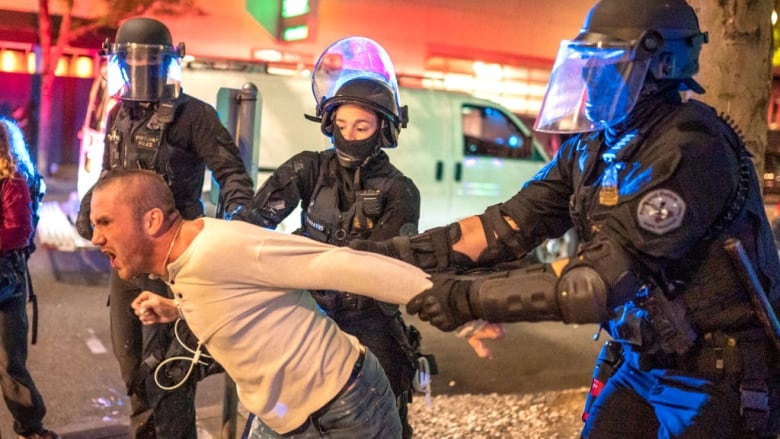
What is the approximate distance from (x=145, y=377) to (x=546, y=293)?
7.18 ft

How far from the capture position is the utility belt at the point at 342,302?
3.34 m

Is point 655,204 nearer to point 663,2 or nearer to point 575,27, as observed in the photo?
point 663,2

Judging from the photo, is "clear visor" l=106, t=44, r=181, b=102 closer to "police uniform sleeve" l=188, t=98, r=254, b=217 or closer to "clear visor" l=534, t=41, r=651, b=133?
"police uniform sleeve" l=188, t=98, r=254, b=217

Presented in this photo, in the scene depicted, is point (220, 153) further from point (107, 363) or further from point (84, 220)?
point (107, 363)

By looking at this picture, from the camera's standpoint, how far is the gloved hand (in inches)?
85.1

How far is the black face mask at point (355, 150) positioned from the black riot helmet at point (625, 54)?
3.91 ft

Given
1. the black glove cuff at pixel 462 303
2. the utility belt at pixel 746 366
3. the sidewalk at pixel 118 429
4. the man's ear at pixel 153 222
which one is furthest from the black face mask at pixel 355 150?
the sidewalk at pixel 118 429

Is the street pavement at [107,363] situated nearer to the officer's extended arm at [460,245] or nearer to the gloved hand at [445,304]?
the officer's extended arm at [460,245]

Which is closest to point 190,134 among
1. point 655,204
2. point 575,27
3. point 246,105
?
point 246,105

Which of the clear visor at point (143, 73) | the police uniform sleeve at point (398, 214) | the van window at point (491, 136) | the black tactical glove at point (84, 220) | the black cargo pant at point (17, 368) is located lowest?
the black cargo pant at point (17, 368)

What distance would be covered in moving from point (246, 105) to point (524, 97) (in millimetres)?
18777

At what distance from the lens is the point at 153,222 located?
7.63 ft

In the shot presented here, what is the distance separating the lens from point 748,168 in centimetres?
234

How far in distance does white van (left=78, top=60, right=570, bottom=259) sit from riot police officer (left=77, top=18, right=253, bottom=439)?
4579 millimetres
